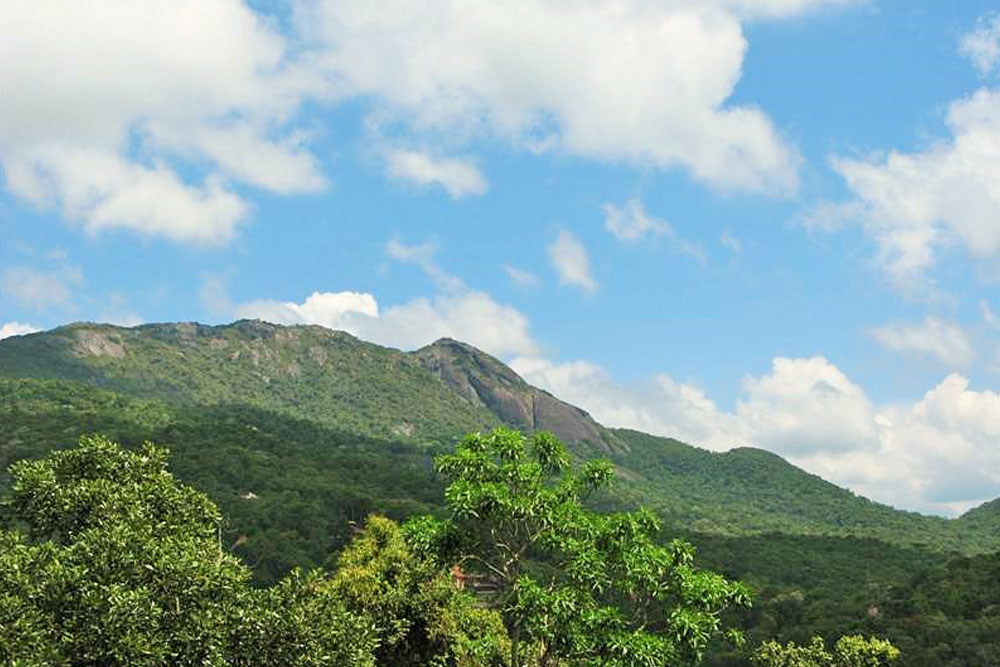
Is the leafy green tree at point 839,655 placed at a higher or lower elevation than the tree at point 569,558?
lower

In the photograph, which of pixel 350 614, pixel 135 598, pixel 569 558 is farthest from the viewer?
pixel 350 614

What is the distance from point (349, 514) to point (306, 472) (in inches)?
1307

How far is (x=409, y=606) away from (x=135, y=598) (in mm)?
11122

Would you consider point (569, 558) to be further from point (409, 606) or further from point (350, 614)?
point (409, 606)

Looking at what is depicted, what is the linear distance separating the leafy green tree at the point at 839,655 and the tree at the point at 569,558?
30329mm

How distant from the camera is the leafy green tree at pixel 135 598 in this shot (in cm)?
1925

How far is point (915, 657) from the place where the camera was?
257 feet

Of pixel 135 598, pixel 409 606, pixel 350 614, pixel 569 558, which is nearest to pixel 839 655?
pixel 409 606

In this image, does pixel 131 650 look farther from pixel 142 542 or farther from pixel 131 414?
pixel 131 414

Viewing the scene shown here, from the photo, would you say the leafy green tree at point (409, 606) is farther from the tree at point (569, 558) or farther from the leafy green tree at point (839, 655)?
the leafy green tree at point (839, 655)

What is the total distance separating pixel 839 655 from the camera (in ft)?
156

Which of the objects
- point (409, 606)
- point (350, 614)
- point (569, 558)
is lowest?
point (409, 606)

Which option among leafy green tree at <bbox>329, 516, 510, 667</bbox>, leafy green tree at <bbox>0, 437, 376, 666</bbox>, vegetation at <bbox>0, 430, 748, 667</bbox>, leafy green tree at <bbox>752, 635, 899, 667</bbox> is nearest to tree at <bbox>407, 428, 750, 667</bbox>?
vegetation at <bbox>0, 430, 748, 667</bbox>

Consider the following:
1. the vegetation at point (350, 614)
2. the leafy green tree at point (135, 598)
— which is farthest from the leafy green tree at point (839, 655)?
the leafy green tree at point (135, 598)
